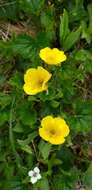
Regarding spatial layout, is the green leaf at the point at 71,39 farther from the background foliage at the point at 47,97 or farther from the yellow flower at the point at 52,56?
the yellow flower at the point at 52,56

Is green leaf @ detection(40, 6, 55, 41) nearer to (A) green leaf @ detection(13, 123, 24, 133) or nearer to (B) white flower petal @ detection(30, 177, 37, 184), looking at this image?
(A) green leaf @ detection(13, 123, 24, 133)

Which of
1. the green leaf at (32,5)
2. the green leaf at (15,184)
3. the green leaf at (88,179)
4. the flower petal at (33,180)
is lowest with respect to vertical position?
the green leaf at (88,179)

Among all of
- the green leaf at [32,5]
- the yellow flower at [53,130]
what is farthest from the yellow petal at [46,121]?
the green leaf at [32,5]

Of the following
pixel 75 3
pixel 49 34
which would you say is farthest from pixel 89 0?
pixel 49 34

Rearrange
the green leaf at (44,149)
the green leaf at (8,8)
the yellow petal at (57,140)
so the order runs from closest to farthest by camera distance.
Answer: the yellow petal at (57,140) < the green leaf at (44,149) < the green leaf at (8,8)

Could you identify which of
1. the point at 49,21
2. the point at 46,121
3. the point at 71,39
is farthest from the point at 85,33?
the point at 46,121

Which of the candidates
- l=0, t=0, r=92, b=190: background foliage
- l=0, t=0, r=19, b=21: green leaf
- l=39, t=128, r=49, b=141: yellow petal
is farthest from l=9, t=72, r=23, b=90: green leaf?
l=0, t=0, r=19, b=21: green leaf

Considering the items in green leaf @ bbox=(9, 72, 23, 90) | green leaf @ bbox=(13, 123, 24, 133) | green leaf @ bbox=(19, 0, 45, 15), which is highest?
green leaf @ bbox=(19, 0, 45, 15)

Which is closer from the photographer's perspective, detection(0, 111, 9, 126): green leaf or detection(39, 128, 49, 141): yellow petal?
detection(39, 128, 49, 141): yellow petal

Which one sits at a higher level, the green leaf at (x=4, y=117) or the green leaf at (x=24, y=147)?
the green leaf at (x=4, y=117)
